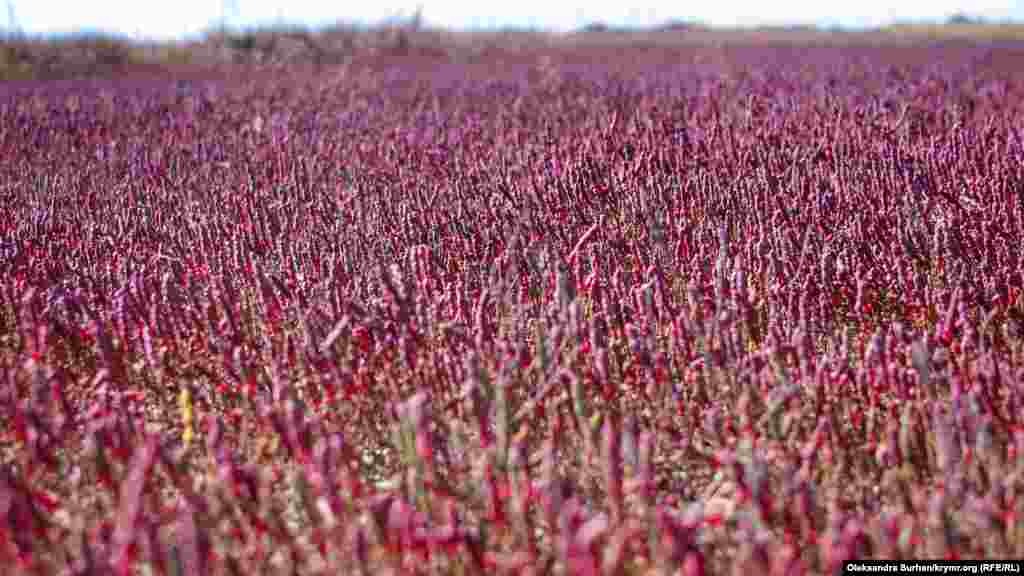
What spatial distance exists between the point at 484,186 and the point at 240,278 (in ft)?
5.10

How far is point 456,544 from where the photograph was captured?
175cm

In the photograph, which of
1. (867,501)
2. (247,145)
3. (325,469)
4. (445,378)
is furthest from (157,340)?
(247,145)

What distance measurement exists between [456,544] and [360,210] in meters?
2.73

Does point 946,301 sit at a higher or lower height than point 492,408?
higher

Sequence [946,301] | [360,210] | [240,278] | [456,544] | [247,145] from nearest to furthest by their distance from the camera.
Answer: [456,544]
[946,301]
[240,278]
[360,210]
[247,145]

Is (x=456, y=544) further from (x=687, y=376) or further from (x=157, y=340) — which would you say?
(x=157, y=340)

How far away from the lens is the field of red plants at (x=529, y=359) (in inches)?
69.6

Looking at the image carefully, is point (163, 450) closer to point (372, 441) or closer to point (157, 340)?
point (372, 441)

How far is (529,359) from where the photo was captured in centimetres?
271

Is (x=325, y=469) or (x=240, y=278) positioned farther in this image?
(x=240, y=278)

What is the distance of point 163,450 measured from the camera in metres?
1.88

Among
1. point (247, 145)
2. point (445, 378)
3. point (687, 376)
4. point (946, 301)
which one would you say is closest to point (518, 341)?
point (445, 378)

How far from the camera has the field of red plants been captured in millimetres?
1769

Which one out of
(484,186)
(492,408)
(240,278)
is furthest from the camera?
(484,186)
